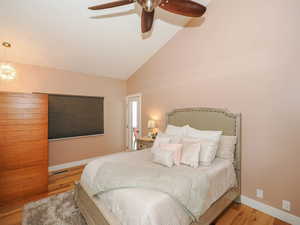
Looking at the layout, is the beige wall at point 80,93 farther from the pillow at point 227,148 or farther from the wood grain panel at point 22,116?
the pillow at point 227,148

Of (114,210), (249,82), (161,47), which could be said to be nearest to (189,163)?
(114,210)

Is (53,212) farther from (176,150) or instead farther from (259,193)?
(259,193)

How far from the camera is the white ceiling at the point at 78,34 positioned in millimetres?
2326

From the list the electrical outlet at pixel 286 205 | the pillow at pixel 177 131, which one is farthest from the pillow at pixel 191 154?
the electrical outlet at pixel 286 205

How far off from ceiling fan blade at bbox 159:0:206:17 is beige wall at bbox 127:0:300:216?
108 centimetres

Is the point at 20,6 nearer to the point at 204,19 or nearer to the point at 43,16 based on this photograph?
the point at 43,16

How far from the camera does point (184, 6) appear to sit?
1.71 metres

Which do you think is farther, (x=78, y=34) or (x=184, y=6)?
(x=78, y=34)

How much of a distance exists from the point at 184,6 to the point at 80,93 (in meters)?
3.32

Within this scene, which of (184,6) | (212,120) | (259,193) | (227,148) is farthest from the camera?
(212,120)

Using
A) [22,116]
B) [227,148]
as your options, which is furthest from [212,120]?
[22,116]

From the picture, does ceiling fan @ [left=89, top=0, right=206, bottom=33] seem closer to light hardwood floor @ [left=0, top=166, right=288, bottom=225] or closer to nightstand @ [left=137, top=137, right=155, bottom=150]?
nightstand @ [left=137, top=137, right=155, bottom=150]

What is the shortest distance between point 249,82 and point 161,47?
2275mm

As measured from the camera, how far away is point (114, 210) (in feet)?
4.55
